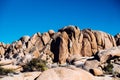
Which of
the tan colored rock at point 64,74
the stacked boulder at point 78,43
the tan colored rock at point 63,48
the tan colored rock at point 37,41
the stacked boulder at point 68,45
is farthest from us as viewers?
the tan colored rock at point 37,41

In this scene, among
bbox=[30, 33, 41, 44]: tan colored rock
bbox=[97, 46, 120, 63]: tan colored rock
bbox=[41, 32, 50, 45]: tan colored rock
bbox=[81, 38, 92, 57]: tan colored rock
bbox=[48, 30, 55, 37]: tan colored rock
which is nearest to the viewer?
bbox=[97, 46, 120, 63]: tan colored rock

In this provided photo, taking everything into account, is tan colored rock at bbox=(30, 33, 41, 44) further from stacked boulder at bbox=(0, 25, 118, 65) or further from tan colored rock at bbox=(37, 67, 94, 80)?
tan colored rock at bbox=(37, 67, 94, 80)

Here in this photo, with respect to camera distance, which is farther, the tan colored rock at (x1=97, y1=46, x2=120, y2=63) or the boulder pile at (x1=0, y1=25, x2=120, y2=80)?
the boulder pile at (x1=0, y1=25, x2=120, y2=80)

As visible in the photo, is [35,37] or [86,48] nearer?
[86,48]

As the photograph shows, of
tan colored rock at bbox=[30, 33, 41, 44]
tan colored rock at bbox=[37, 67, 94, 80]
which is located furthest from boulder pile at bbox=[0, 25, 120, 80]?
tan colored rock at bbox=[37, 67, 94, 80]

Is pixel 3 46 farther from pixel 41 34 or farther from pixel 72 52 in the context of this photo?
pixel 72 52

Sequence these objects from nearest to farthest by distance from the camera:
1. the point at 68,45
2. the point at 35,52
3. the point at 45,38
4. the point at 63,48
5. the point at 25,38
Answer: the point at 35,52 < the point at 63,48 < the point at 68,45 < the point at 45,38 < the point at 25,38

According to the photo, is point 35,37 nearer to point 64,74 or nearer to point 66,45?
point 66,45

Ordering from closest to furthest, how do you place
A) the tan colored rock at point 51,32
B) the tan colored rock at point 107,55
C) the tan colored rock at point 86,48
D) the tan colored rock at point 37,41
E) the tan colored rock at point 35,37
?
1. the tan colored rock at point 107,55
2. the tan colored rock at point 86,48
3. the tan colored rock at point 37,41
4. the tan colored rock at point 35,37
5. the tan colored rock at point 51,32

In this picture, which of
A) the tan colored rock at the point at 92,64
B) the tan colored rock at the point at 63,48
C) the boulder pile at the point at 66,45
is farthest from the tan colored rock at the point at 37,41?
the tan colored rock at the point at 92,64

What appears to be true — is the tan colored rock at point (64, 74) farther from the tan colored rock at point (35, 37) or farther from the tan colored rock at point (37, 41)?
the tan colored rock at point (35, 37)

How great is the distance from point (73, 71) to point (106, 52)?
51066mm

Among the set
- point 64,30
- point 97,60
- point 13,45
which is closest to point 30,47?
point 13,45

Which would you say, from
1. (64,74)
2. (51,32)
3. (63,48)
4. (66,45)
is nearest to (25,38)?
(51,32)
